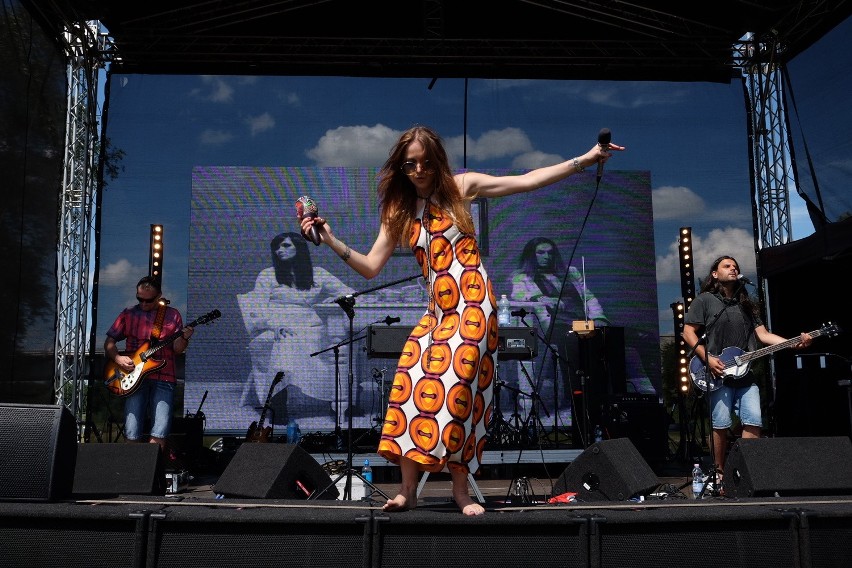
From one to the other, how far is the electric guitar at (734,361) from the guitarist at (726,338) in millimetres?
32

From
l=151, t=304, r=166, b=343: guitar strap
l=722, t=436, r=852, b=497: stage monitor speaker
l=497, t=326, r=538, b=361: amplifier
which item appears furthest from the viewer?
l=497, t=326, r=538, b=361: amplifier

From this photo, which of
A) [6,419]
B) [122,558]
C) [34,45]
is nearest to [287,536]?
[122,558]

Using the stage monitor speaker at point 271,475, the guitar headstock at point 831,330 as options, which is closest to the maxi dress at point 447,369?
the stage monitor speaker at point 271,475

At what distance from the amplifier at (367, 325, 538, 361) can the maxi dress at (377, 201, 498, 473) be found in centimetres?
395

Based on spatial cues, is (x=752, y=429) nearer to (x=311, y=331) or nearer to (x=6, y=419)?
(x=6, y=419)

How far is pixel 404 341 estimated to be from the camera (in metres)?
7.00

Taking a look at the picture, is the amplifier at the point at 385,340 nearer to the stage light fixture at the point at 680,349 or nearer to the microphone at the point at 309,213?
the stage light fixture at the point at 680,349

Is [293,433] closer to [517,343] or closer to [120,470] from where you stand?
[517,343]

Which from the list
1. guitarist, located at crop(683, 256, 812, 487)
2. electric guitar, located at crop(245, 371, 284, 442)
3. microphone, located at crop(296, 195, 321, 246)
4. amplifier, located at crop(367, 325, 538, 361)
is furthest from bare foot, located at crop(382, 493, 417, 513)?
electric guitar, located at crop(245, 371, 284, 442)

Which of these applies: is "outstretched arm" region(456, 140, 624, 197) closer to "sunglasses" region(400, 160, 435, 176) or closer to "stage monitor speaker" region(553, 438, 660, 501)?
"sunglasses" region(400, 160, 435, 176)

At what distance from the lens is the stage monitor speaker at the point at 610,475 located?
3826mm

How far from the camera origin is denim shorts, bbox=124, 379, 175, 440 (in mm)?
6457

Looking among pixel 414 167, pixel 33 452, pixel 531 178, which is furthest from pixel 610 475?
pixel 33 452

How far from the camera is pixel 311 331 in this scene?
9.07m
